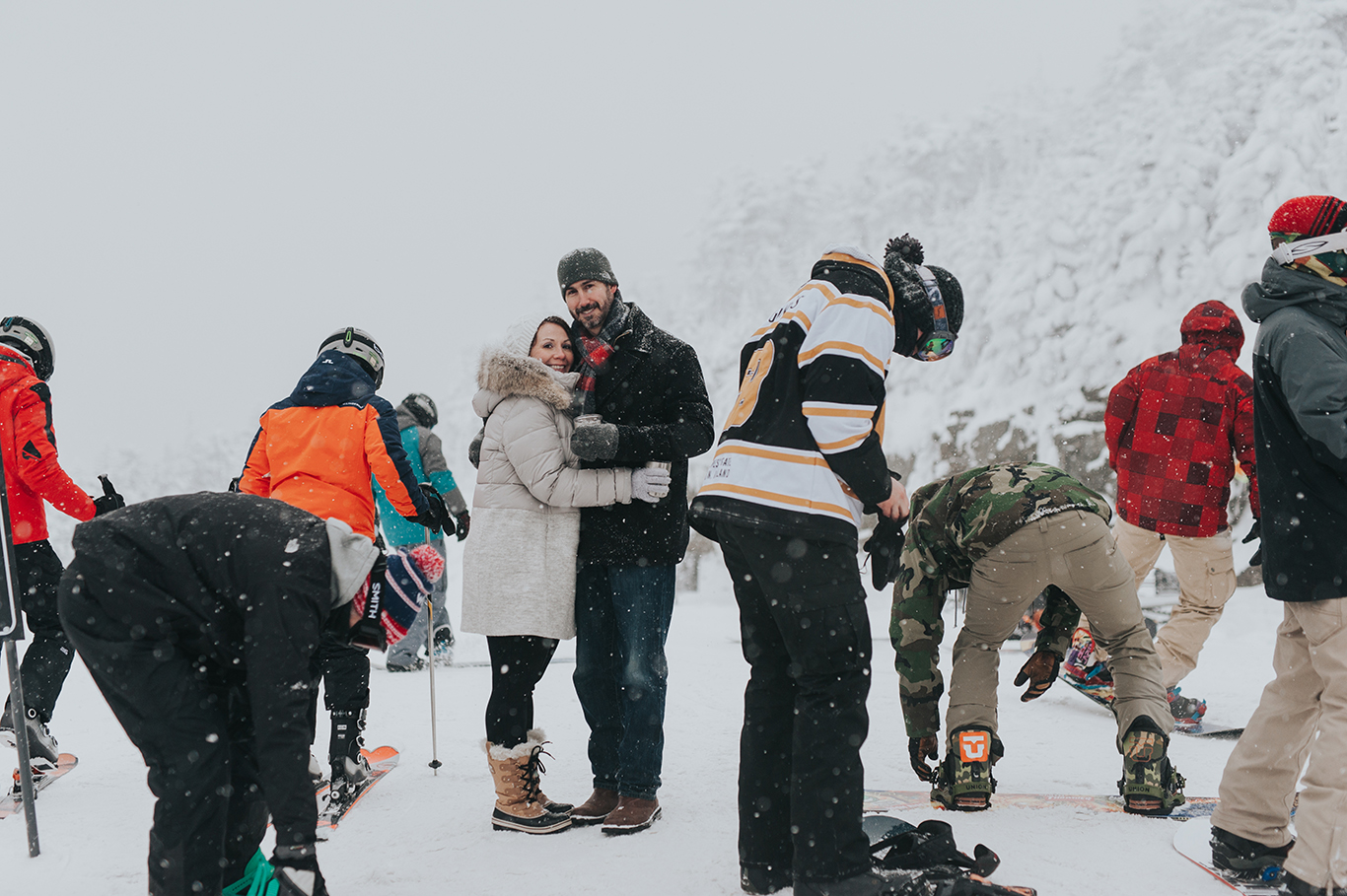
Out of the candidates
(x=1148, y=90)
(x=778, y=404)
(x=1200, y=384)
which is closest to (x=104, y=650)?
(x=778, y=404)

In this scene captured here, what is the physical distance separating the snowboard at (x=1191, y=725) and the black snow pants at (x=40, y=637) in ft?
15.8

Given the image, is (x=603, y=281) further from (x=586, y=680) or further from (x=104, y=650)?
(x=104, y=650)

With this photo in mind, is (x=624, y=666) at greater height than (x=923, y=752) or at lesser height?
greater

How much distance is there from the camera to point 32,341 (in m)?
4.11

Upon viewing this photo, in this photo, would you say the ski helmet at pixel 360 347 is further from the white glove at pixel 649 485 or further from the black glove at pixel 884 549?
the black glove at pixel 884 549

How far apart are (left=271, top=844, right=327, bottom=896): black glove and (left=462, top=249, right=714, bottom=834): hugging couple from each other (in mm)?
1147

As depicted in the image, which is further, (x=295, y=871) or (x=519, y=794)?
(x=519, y=794)

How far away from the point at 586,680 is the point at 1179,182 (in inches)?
734

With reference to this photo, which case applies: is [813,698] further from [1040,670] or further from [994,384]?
[994,384]

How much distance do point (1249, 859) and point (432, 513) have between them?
341 centimetres

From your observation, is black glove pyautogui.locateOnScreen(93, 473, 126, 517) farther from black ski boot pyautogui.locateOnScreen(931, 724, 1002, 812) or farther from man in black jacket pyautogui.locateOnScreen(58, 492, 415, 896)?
black ski boot pyautogui.locateOnScreen(931, 724, 1002, 812)

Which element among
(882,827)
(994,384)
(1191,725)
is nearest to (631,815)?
(882,827)

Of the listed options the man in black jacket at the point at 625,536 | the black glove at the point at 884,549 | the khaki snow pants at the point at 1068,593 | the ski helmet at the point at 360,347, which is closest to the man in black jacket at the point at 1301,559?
the khaki snow pants at the point at 1068,593

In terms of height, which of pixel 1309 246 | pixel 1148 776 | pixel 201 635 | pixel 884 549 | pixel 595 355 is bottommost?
pixel 1148 776
